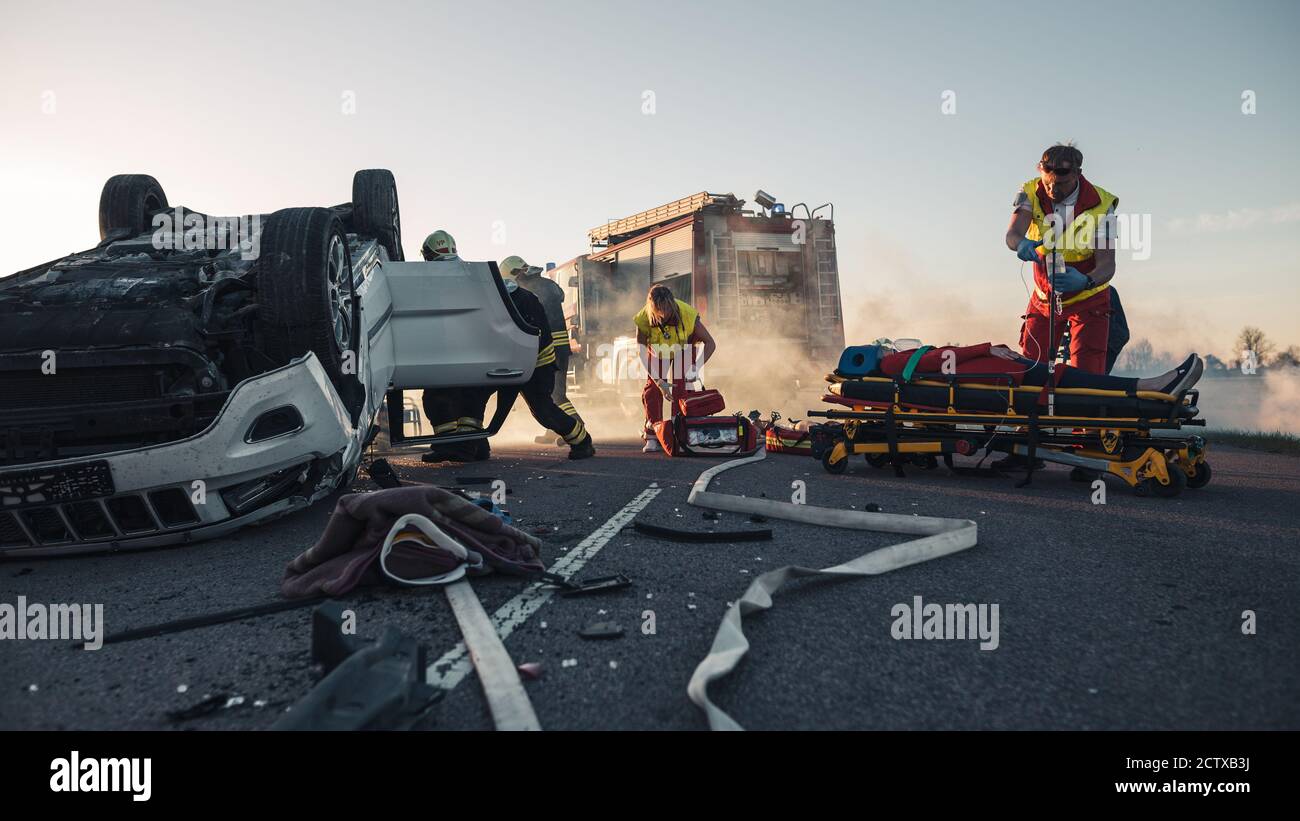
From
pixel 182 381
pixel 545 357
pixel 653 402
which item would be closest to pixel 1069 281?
pixel 653 402

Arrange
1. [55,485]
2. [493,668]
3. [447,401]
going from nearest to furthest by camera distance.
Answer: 1. [493,668]
2. [55,485]
3. [447,401]

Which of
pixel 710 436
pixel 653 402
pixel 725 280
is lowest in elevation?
pixel 710 436

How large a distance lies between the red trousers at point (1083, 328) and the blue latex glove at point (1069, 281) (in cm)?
25

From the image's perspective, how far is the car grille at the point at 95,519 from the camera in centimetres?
339

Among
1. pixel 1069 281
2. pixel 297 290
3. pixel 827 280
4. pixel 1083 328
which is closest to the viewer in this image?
pixel 297 290

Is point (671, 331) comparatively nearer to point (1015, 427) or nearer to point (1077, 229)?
point (1015, 427)

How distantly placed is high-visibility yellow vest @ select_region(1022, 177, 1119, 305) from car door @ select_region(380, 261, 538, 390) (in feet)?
13.7

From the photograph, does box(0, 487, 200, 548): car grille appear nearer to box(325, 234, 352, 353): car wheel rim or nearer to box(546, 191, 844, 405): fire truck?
box(325, 234, 352, 353): car wheel rim

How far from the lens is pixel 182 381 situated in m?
3.66

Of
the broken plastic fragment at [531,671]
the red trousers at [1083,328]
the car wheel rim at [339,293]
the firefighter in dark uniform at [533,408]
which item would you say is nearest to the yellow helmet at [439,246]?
the firefighter in dark uniform at [533,408]

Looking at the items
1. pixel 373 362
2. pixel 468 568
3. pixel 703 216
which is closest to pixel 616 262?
pixel 703 216

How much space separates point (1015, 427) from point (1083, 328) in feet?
3.23
